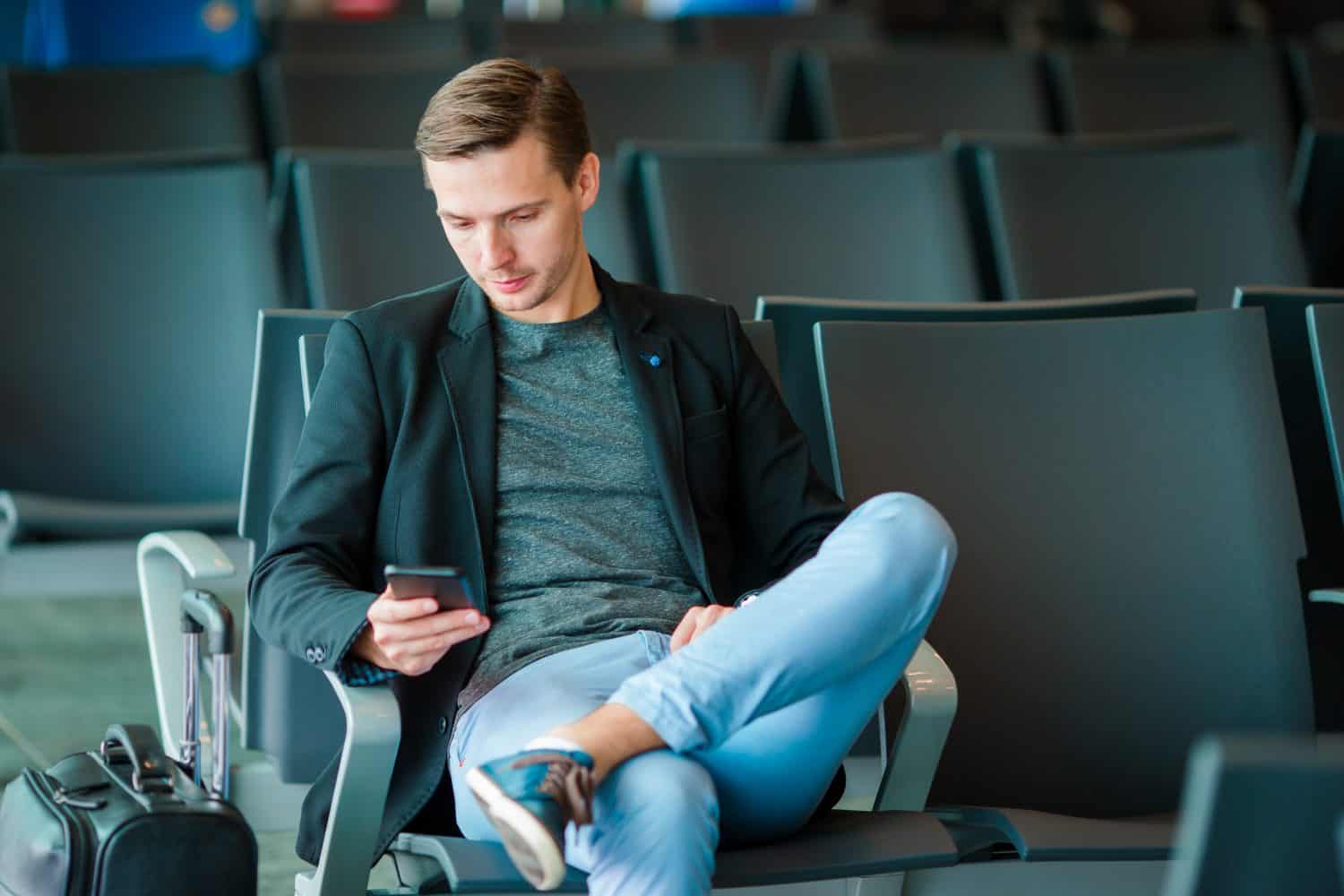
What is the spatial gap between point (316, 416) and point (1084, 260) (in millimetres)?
1740

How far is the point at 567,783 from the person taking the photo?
50.1 inches

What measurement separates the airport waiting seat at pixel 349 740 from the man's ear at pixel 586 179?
296mm

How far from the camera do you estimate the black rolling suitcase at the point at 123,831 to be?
4.56ft

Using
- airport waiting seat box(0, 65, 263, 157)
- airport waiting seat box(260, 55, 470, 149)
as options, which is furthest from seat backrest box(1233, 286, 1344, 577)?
airport waiting seat box(0, 65, 263, 157)

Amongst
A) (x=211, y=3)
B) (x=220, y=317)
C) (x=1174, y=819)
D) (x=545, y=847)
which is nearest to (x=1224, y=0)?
(x=211, y=3)

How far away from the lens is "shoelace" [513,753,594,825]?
4.16 ft

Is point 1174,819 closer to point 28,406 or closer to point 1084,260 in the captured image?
point 1084,260

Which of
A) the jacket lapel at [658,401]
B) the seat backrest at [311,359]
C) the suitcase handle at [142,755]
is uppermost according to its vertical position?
the seat backrest at [311,359]

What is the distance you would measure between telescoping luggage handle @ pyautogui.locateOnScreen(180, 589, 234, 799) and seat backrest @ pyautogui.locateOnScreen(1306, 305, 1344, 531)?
1.29 meters

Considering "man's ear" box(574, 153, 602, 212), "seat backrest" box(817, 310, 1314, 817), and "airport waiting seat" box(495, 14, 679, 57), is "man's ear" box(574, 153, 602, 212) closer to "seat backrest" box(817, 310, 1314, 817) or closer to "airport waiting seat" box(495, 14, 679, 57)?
"seat backrest" box(817, 310, 1314, 817)

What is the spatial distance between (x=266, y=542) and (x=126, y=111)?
7.37 feet

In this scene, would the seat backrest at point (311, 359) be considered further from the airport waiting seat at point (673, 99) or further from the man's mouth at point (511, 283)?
the airport waiting seat at point (673, 99)

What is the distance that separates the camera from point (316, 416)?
1649mm

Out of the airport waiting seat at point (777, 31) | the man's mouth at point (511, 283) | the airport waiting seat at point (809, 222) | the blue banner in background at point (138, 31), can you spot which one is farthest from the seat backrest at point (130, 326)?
the blue banner in background at point (138, 31)
